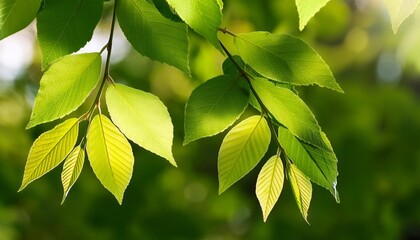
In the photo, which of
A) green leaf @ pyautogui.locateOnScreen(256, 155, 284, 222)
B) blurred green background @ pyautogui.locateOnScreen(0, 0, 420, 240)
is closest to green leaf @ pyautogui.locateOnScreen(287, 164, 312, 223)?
green leaf @ pyautogui.locateOnScreen(256, 155, 284, 222)

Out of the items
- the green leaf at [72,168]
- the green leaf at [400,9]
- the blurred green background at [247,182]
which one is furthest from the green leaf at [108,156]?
the blurred green background at [247,182]

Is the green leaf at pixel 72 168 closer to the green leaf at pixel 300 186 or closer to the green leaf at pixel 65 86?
the green leaf at pixel 65 86

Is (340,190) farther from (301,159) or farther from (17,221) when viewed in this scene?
(301,159)

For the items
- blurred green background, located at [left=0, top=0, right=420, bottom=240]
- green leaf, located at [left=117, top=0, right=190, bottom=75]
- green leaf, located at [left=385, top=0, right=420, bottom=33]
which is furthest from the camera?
blurred green background, located at [left=0, top=0, right=420, bottom=240]

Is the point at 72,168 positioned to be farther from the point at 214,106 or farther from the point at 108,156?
the point at 214,106

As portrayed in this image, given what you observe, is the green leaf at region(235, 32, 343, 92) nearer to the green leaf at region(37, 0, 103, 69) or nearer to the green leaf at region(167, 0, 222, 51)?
the green leaf at region(167, 0, 222, 51)

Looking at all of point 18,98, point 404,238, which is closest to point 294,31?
point 18,98

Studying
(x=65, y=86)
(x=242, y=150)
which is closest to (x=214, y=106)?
(x=242, y=150)
